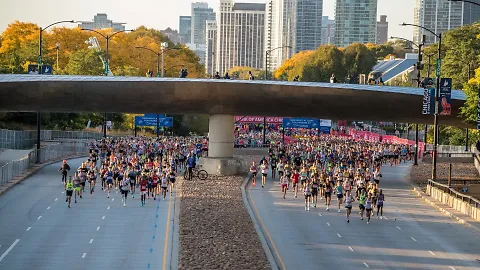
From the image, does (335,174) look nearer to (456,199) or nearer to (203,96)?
(203,96)

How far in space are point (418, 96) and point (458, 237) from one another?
22.7 m

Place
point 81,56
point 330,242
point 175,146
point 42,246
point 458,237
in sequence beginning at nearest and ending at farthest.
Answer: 1. point 42,246
2. point 330,242
3. point 458,237
4. point 175,146
5. point 81,56

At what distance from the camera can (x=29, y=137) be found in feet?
248

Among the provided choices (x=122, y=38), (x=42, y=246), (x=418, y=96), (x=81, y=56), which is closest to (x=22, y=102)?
(x=418, y=96)

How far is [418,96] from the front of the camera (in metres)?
57.8

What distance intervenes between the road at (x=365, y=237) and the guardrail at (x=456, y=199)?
1.04 metres

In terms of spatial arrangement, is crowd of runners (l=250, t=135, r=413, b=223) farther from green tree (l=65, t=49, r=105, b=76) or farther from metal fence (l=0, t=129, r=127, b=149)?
green tree (l=65, t=49, r=105, b=76)

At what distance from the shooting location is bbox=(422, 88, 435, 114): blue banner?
53.1 metres

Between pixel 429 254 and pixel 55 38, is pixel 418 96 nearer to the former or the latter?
pixel 429 254

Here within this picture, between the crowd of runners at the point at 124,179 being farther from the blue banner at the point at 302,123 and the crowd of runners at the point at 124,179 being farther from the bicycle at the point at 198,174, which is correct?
the blue banner at the point at 302,123

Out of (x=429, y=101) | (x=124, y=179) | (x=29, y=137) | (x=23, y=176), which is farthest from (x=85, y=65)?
(x=124, y=179)

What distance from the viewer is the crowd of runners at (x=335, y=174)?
42.8 meters

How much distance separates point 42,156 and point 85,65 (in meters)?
55.3

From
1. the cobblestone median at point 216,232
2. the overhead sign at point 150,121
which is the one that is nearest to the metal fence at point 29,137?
the overhead sign at point 150,121
